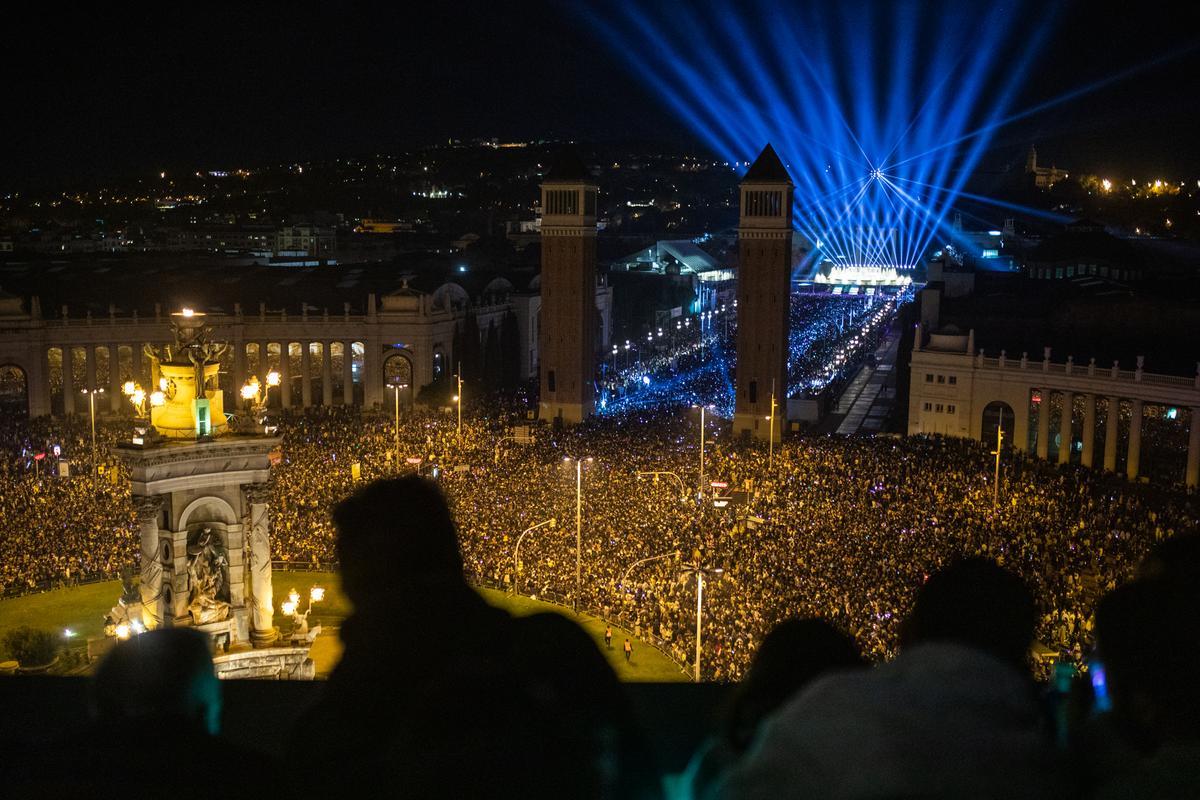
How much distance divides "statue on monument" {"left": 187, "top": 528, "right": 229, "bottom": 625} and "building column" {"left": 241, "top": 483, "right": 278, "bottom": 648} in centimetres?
53

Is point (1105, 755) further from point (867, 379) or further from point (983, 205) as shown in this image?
point (983, 205)

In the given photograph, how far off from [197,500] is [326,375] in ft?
177

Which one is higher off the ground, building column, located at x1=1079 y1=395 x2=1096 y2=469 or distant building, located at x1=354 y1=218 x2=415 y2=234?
distant building, located at x1=354 y1=218 x2=415 y2=234

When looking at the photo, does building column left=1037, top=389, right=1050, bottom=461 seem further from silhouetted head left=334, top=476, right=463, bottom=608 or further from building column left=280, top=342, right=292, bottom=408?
silhouetted head left=334, top=476, right=463, bottom=608

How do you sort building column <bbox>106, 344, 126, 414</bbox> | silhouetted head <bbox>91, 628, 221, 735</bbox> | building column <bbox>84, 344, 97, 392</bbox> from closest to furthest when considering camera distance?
silhouetted head <bbox>91, 628, 221, 735</bbox> → building column <bbox>106, 344, 126, 414</bbox> → building column <bbox>84, 344, 97, 392</bbox>

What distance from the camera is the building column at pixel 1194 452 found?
164 feet

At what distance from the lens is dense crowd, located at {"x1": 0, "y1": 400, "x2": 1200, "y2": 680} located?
2777cm

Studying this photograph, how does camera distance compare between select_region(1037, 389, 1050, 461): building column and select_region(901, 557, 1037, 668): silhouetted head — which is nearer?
select_region(901, 557, 1037, 668): silhouetted head

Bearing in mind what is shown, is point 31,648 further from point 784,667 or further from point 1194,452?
point 1194,452

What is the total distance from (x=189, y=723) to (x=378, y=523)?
1.03m

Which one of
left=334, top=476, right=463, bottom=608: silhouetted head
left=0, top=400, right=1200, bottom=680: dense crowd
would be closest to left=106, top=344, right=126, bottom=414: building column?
left=0, top=400, right=1200, bottom=680: dense crowd

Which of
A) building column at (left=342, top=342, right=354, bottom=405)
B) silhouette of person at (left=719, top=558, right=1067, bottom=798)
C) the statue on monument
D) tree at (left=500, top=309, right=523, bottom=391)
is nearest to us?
silhouette of person at (left=719, top=558, right=1067, bottom=798)

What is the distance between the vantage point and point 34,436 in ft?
162

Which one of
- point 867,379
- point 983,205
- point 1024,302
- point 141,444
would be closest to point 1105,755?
point 141,444
